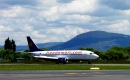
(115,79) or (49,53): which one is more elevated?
(49,53)

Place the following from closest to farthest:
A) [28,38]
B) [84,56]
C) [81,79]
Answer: [81,79], [84,56], [28,38]

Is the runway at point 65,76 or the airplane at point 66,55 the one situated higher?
the airplane at point 66,55

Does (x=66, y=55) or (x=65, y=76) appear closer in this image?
(x=65, y=76)

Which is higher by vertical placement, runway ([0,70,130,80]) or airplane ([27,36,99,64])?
airplane ([27,36,99,64])

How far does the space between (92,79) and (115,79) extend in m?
1.90

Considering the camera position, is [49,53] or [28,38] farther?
[28,38]

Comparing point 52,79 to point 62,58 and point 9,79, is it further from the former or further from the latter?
point 62,58

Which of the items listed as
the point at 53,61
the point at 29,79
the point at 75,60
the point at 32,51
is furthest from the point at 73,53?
the point at 29,79

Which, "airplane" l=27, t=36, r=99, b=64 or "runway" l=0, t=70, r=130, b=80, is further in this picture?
"airplane" l=27, t=36, r=99, b=64

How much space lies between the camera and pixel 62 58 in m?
103

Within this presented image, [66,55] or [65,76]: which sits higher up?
[66,55]

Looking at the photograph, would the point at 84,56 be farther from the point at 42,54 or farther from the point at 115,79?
the point at 115,79

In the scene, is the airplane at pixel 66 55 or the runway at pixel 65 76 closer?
the runway at pixel 65 76

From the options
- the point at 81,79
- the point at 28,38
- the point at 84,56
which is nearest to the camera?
the point at 81,79
